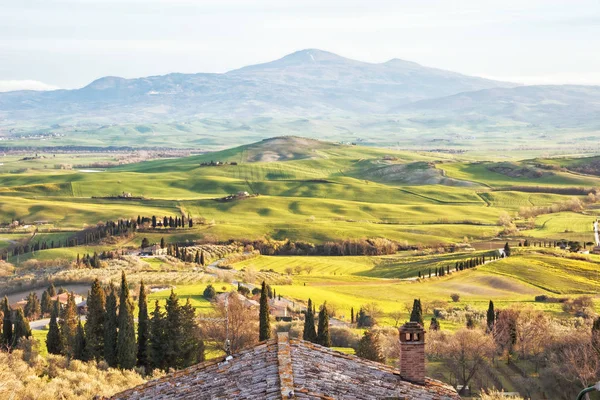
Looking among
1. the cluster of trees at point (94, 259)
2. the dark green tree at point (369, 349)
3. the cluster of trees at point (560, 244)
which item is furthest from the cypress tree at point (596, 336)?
the cluster of trees at point (94, 259)

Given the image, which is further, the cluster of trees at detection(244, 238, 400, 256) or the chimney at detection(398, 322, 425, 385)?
the cluster of trees at detection(244, 238, 400, 256)

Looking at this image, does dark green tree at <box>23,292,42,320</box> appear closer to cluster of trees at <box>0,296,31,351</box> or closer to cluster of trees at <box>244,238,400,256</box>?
cluster of trees at <box>0,296,31,351</box>

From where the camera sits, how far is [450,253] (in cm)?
15862

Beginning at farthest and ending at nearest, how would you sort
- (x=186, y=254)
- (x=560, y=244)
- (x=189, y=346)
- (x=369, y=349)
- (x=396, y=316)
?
1. (x=560, y=244)
2. (x=186, y=254)
3. (x=396, y=316)
4. (x=189, y=346)
5. (x=369, y=349)

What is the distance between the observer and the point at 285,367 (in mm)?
23359

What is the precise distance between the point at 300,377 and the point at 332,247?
150m

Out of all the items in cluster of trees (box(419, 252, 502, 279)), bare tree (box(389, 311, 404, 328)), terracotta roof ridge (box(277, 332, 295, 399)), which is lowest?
cluster of trees (box(419, 252, 502, 279))

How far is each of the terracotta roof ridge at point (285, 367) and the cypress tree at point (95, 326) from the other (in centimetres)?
4179

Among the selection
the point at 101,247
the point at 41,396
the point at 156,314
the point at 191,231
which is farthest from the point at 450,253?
the point at 41,396

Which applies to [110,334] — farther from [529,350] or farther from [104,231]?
[104,231]

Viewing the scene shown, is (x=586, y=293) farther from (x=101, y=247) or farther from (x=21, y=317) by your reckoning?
(x=101, y=247)

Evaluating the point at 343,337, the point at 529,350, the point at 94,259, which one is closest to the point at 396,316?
the point at 343,337

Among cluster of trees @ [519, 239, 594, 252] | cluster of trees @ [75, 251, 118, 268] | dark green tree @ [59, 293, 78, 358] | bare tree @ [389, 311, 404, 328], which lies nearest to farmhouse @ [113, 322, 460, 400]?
dark green tree @ [59, 293, 78, 358]

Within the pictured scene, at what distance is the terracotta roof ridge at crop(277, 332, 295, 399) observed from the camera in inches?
845
